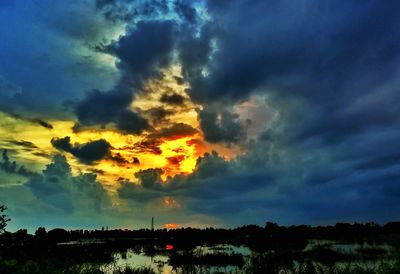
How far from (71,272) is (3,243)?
6958 millimetres

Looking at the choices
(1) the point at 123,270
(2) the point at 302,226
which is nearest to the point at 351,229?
(2) the point at 302,226

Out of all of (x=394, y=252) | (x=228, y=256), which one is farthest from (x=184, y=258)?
(x=394, y=252)

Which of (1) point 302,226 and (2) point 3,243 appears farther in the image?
(1) point 302,226

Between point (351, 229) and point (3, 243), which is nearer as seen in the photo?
point (3, 243)

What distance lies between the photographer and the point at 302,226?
132750 mm

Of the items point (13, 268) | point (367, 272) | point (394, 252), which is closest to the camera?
point (13, 268)

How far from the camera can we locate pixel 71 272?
76.3 feet

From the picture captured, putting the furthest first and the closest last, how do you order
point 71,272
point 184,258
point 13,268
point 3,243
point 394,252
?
point 184,258
point 71,272
point 394,252
point 3,243
point 13,268

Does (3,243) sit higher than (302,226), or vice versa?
(302,226)

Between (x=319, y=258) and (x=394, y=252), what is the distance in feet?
113

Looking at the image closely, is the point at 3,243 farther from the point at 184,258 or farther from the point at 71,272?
the point at 184,258

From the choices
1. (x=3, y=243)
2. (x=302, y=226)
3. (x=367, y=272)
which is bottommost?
(x=367, y=272)

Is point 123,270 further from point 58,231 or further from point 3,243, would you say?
point 58,231

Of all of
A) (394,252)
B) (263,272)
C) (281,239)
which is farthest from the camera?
(281,239)
